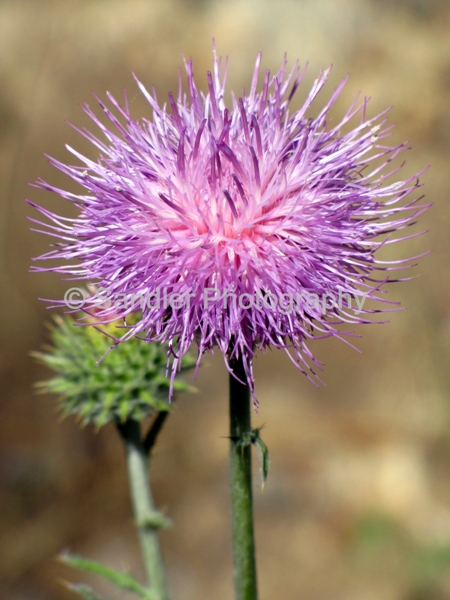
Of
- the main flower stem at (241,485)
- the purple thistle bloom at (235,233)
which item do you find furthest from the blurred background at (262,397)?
the purple thistle bloom at (235,233)

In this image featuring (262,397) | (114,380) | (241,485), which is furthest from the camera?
(262,397)

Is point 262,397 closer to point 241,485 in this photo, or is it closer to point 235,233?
point 241,485

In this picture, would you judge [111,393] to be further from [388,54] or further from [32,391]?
[388,54]

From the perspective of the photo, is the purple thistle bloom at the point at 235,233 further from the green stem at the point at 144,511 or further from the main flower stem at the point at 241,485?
the green stem at the point at 144,511

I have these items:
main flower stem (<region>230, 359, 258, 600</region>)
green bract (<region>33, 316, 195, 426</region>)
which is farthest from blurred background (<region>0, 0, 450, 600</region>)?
main flower stem (<region>230, 359, 258, 600</region>)

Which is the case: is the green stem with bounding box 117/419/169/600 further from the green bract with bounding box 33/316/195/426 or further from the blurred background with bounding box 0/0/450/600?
the blurred background with bounding box 0/0/450/600

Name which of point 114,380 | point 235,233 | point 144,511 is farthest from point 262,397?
point 235,233
